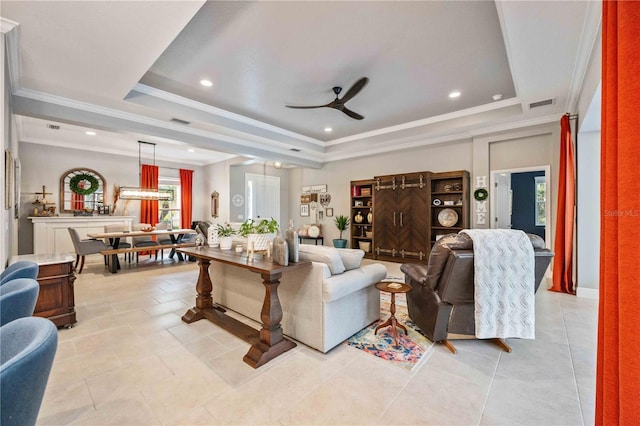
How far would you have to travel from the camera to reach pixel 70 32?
2281 mm

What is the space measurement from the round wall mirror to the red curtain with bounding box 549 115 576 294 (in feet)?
31.5

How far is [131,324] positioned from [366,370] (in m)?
2.55

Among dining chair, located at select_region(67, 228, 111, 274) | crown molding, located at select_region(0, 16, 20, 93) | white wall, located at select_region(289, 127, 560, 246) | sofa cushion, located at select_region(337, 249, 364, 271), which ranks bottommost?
dining chair, located at select_region(67, 228, 111, 274)

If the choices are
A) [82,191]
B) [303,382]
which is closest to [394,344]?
[303,382]

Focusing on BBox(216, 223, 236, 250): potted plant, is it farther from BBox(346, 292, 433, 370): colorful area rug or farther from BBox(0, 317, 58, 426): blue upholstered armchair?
BBox(0, 317, 58, 426): blue upholstered armchair

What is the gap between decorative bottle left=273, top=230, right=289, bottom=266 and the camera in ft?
7.64

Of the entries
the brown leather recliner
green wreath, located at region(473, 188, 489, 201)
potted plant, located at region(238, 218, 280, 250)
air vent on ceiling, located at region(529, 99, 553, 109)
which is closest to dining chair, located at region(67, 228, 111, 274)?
potted plant, located at region(238, 218, 280, 250)

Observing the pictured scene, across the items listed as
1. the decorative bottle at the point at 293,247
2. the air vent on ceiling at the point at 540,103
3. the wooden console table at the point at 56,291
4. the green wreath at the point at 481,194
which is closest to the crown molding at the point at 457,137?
the air vent on ceiling at the point at 540,103

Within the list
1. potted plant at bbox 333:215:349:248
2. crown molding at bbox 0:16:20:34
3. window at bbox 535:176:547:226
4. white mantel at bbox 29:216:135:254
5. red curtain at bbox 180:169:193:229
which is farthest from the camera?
red curtain at bbox 180:169:193:229

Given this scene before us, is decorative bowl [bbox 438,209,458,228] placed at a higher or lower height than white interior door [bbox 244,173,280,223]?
lower

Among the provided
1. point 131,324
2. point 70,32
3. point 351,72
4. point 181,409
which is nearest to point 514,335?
point 181,409

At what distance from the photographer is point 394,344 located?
2.53m

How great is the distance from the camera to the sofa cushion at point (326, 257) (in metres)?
2.48

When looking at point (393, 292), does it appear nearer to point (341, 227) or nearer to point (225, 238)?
point (225, 238)
